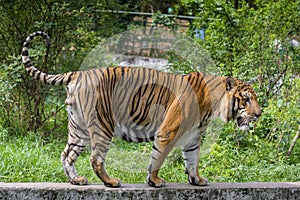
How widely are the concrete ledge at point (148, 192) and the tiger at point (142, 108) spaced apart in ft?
0.28

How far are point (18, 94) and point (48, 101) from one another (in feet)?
2.03

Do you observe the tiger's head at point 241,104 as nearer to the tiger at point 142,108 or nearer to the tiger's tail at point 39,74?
the tiger at point 142,108

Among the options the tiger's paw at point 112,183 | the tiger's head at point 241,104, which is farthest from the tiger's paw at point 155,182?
the tiger's head at point 241,104

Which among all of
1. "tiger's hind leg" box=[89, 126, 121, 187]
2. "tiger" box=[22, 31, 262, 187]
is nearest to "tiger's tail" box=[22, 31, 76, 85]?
"tiger" box=[22, 31, 262, 187]

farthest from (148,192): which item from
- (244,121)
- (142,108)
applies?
(244,121)

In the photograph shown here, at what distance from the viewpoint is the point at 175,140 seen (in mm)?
4270

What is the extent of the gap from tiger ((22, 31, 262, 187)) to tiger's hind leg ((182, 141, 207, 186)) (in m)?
0.13

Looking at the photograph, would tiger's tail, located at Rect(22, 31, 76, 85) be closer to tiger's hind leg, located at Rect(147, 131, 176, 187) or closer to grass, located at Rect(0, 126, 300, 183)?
tiger's hind leg, located at Rect(147, 131, 176, 187)

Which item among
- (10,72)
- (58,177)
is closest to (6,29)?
(10,72)

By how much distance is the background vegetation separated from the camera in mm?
6395

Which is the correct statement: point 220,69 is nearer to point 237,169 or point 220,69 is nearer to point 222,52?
point 222,52

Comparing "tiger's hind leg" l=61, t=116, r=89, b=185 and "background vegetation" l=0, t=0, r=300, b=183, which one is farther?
"background vegetation" l=0, t=0, r=300, b=183

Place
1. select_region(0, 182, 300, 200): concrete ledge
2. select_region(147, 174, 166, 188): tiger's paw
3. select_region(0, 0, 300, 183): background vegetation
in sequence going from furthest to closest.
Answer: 1. select_region(0, 0, 300, 183): background vegetation
2. select_region(147, 174, 166, 188): tiger's paw
3. select_region(0, 182, 300, 200): concrete ledge

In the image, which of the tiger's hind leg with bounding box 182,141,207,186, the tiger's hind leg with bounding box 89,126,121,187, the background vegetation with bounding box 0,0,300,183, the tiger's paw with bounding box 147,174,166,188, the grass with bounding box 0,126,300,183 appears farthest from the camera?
the background vegetation with bounding box 0,0,300,183
